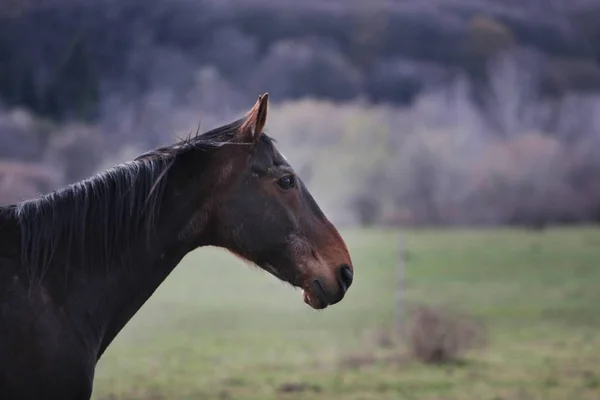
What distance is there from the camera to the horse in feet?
10.3

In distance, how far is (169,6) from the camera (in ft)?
61.3

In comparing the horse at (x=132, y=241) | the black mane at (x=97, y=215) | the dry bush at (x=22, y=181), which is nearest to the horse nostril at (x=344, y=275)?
the horse at (x=132, y=241)

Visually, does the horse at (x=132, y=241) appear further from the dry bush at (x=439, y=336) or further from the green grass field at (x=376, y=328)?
the dry bush at (x=439, y=336)

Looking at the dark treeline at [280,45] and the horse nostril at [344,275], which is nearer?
the horse nostril at [344,275]

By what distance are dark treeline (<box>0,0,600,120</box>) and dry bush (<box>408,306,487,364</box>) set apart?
6499 mm

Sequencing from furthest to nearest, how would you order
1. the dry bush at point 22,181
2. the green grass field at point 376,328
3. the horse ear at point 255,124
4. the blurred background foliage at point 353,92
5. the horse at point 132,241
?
the blurred background foliage at point 353,92 → the green grass field at point 376,328 → the dry bush at point 22,181 → the horse ear at point 255,124 → the horse at point 132,241

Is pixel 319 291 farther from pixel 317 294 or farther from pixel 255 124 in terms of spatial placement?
pixel 255 124

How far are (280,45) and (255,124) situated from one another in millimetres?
19145

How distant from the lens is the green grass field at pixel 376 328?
1024cm

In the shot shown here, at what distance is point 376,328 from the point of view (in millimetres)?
14531

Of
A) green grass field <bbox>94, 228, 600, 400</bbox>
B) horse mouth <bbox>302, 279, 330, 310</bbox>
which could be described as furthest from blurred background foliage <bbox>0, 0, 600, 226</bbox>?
horse mouth <bbox>302, 279, 330, 310</bbox>

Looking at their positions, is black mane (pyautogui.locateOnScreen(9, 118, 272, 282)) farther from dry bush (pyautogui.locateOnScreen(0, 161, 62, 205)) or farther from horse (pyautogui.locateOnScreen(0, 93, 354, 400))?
dry bush (pyautogui.locateOnScreen(0, 161, 62, 205))

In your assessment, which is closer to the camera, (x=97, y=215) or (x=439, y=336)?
(x=97, y=215)

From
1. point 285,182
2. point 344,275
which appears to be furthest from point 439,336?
point 285,182
